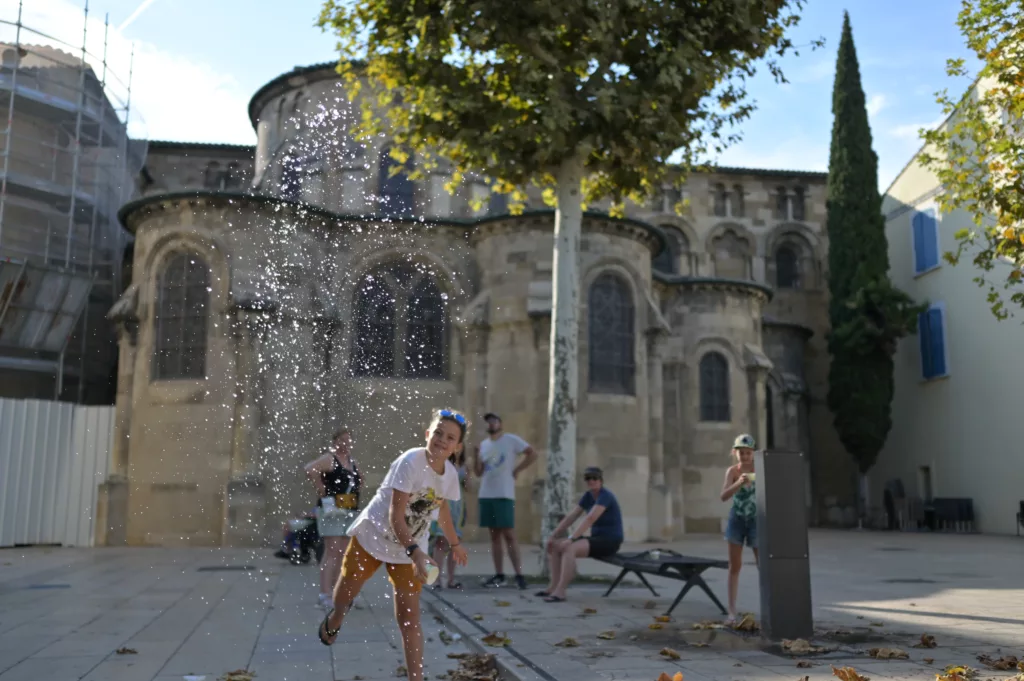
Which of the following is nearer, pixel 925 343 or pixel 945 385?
pixel 945 385

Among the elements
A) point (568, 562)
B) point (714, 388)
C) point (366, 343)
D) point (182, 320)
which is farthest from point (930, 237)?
point (568, 562)

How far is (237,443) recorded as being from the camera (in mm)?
20453

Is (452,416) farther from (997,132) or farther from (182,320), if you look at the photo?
(182,320)

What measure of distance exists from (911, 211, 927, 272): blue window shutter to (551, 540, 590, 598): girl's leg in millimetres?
24853

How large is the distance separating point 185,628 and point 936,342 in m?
27.6

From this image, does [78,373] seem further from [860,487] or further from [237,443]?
[860,487]

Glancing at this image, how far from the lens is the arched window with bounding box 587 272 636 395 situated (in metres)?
22.8

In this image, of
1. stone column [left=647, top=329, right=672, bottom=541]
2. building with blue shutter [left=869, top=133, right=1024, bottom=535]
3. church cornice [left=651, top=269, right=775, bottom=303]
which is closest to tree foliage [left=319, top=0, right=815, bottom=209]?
stone column [left=647, top=329, right=672, bottom=541]

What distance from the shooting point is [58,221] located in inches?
941

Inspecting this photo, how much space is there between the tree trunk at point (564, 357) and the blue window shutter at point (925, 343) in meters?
20.5

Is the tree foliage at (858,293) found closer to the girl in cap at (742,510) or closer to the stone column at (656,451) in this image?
the stone column at (656,451)

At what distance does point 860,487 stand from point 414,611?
96.3 feet

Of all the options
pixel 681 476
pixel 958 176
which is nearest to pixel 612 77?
pixel 958 176

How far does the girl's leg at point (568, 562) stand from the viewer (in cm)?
1052
